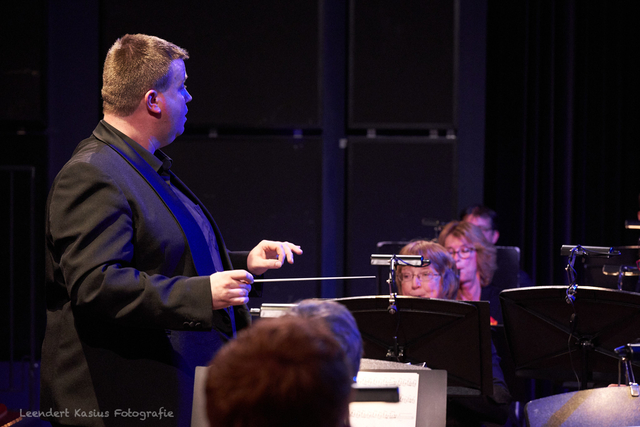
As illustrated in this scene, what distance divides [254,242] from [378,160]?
1116mm

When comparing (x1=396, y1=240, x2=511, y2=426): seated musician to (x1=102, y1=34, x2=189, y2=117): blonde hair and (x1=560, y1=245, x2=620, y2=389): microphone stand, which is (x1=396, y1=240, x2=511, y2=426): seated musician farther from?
(x1=102, y1=34, x2=189, y2=117): blonde hair

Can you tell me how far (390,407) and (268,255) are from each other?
1.92ft

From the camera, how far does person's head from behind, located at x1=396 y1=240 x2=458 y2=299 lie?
3.14m

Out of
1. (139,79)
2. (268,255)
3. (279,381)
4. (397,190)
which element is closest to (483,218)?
(397,190)

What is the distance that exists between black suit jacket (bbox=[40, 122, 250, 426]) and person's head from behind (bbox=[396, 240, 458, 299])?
1726 millimetres

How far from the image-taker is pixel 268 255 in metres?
1.91

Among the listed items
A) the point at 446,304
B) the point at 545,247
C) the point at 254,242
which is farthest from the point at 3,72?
the point at 545,247

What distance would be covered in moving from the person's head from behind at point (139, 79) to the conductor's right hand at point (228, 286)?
0.51m

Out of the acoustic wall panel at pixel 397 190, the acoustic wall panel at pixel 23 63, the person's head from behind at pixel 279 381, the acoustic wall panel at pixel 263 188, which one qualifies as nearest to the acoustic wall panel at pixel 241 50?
the acoustic wall panel at pixel 263 188

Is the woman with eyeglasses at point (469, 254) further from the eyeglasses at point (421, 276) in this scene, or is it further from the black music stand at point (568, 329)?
A: the black music stand at point (568, 329)

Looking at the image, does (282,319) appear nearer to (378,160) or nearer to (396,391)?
(396,391)

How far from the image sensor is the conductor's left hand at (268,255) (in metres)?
1.81

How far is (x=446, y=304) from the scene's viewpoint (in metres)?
2.44

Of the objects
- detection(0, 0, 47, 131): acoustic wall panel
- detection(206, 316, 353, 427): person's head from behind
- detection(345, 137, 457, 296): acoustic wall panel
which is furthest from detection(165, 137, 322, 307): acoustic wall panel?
detection(206, 316, 353, 427): person's head from behind
